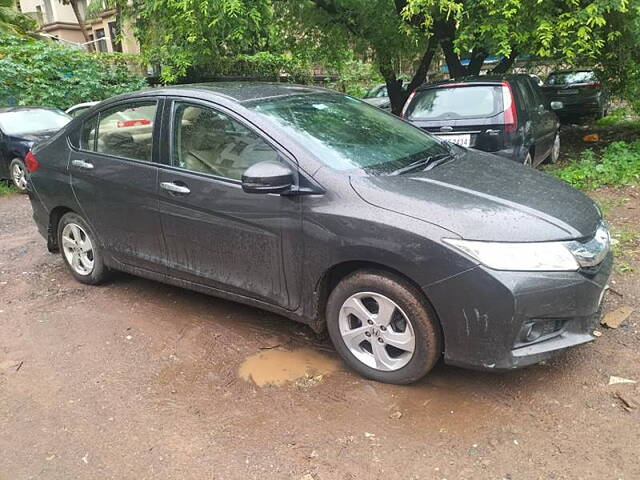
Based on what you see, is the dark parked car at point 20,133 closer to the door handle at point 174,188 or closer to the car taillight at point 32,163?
the car taillight at point 32,163

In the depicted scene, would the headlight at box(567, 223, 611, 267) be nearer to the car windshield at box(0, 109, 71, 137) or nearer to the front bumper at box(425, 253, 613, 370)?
the front bumper at box(425, 253, 613, 370)

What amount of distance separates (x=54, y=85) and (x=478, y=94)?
10149mm

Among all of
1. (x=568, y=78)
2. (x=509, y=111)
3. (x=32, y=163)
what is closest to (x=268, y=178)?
(x=32, y=163)

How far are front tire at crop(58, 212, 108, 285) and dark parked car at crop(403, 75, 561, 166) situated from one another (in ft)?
14.0

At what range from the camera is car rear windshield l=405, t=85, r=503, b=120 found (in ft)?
22.9

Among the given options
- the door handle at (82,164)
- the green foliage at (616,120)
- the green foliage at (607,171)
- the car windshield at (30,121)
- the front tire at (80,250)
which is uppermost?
the door handle at (82,164)

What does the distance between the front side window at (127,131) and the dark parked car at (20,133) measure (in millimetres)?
5851

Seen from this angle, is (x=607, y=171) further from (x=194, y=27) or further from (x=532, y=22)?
(x=194, y=27)

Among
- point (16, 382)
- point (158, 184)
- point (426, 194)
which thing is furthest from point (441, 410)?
point (16, 382)

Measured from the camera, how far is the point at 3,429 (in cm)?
303

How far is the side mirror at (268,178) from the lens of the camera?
123 inches

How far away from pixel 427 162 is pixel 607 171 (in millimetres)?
5008

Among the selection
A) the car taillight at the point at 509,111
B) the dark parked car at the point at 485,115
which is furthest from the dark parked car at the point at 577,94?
the car taillight at the point at 509,111

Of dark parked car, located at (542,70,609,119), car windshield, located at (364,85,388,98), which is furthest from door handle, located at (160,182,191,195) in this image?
car windshield, located at (364,85,388,98)
